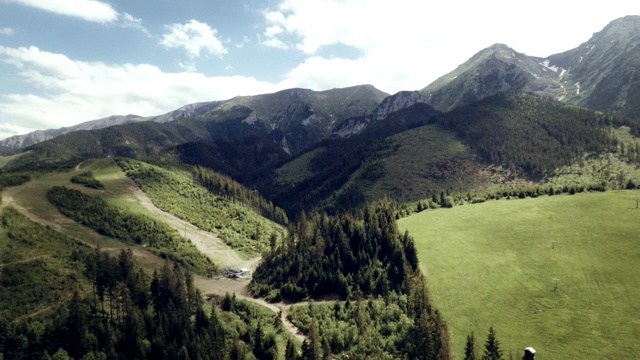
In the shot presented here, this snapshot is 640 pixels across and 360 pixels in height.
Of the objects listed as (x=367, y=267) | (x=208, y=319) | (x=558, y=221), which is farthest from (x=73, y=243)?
(x=558, y=221)

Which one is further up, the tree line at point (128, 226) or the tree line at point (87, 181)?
the tree line at point (87, 181)

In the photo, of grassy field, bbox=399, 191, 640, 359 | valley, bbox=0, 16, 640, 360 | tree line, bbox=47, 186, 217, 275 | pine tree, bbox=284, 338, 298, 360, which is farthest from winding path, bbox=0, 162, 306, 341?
grassy field, bbox=399, 191, 640, 359

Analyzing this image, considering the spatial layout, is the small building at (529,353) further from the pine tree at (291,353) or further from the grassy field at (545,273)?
the pine tree at (291,353)

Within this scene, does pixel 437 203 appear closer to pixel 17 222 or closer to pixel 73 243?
pixel 73 243

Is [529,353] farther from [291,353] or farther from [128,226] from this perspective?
[128,226]

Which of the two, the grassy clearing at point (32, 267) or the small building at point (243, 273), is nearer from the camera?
the grassy clearing at point (32, 267)

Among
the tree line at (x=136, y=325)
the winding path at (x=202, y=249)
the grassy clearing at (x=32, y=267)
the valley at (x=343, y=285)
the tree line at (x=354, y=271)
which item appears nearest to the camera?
the tree line at (x=136, y=325)

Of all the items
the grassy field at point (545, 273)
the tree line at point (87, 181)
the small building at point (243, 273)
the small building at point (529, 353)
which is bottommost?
the small building at point (243, 273)

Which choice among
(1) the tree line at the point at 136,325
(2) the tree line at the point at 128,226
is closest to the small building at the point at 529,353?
(1) the tree line at the point at 136,325
